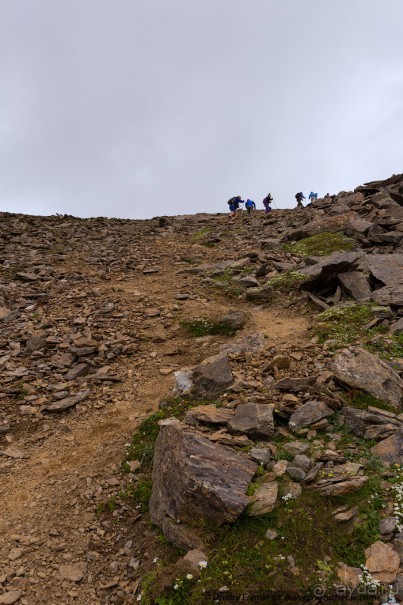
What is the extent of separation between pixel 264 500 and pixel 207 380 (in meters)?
3.60

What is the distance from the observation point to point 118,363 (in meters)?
11.7

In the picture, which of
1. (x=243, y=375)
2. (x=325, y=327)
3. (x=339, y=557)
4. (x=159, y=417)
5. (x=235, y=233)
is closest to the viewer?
(x=339, y=557)

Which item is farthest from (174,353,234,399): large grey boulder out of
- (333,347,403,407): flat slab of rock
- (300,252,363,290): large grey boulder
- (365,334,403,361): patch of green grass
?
(300,252,363,290): large grey boulder

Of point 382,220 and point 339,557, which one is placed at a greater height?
point 382,220

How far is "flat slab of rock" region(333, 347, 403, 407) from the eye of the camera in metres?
7.85

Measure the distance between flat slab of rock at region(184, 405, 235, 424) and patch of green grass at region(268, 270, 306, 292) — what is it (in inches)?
353

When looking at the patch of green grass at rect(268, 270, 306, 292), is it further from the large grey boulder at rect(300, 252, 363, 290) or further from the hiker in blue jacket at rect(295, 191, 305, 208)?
the hiker in blue jacket at rect(295, 191, 305, 208)

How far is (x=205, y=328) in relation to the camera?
42.9 ft

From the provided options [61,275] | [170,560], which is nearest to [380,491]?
[170,560]

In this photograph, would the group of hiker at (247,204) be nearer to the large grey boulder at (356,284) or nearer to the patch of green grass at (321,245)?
the patch of green grass at (321,245)

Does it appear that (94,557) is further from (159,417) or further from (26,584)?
(159,417)

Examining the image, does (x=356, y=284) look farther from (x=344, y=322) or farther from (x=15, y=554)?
(x=15, y=554)

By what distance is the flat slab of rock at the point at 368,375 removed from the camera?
25.7 ft

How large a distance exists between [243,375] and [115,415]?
3.17 m
